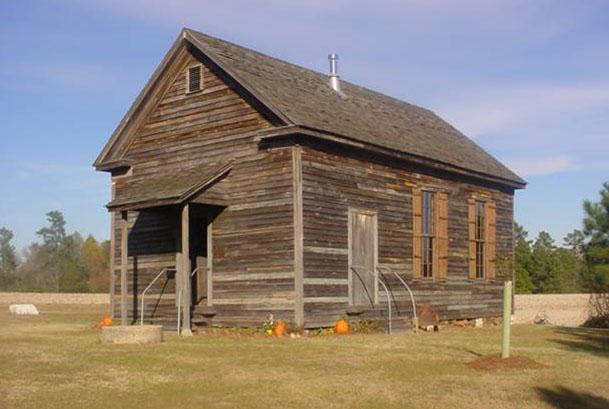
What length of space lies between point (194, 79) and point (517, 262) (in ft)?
180

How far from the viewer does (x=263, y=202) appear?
2062 centimetres

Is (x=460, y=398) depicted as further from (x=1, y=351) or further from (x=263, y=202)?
(x=263, y=202)

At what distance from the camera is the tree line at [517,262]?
31109 mm

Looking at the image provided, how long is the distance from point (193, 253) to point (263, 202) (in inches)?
118

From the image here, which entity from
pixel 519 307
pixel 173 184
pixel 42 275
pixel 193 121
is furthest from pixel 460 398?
pixel 42 275

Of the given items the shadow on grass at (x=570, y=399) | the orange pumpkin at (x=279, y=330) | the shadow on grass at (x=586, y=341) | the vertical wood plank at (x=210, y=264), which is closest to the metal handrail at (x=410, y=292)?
the shadow on grass at (x=586, y=341)

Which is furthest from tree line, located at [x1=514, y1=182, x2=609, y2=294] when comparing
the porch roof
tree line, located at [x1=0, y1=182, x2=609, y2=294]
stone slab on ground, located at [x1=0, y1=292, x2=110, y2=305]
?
stone slab on ground, located at [x1=0, y1=292, x2=110, y2=305]

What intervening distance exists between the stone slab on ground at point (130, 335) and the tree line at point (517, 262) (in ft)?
51.4

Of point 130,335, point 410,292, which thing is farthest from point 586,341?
point 130,335

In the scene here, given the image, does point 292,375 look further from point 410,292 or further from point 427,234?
point 427,234

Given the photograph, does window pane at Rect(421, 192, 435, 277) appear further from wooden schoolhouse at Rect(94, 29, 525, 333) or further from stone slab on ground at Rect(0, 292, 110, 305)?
stone slab on ground at Rect(0, 292, 110, 305)

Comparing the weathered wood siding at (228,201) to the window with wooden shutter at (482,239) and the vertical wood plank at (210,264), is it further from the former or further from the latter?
the window with wooden shutter at (482,239)

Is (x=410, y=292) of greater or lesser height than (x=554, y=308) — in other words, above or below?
above

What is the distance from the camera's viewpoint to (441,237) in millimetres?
25125
